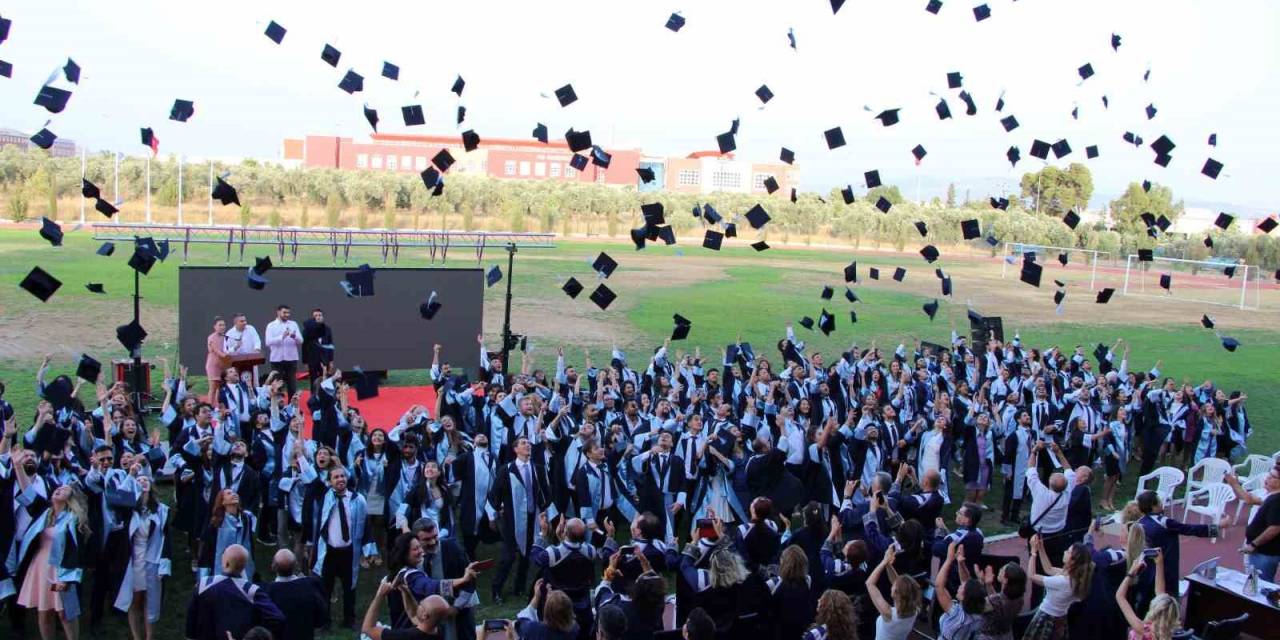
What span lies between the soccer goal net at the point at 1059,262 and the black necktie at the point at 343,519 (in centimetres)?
3510

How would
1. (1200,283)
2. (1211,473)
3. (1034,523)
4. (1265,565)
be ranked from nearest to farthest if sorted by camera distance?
(1265,565), (1034,523), (1211,473), (1200,283)

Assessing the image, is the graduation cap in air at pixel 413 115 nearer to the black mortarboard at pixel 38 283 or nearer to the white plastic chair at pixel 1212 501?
the black mortarboard at pixel 38 283

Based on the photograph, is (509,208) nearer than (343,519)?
No

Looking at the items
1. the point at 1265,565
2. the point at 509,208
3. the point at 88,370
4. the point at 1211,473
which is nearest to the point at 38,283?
the point at 88,370

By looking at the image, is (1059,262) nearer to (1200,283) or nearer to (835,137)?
(1200,283)

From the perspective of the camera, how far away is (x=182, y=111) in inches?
472

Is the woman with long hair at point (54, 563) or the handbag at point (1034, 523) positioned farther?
the handbag at point (1034, 523)

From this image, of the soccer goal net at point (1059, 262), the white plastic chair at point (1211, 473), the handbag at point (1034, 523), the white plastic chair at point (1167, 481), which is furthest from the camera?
the soccer goal net at point (1059, 262)

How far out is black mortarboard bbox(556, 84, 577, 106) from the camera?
13.6m

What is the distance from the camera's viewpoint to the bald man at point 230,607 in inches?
193

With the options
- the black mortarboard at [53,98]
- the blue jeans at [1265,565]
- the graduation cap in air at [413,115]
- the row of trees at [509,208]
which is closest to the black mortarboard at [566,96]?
the graduation cap in air at [413,115]

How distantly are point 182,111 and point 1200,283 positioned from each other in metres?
38.0

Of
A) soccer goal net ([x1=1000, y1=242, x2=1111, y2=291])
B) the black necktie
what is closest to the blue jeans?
the black necktie

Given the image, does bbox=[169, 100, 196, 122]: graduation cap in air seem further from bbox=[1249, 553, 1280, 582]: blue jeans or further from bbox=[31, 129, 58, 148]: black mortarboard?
bbox=[1249, 553, 1280, 582]: blue jeans
